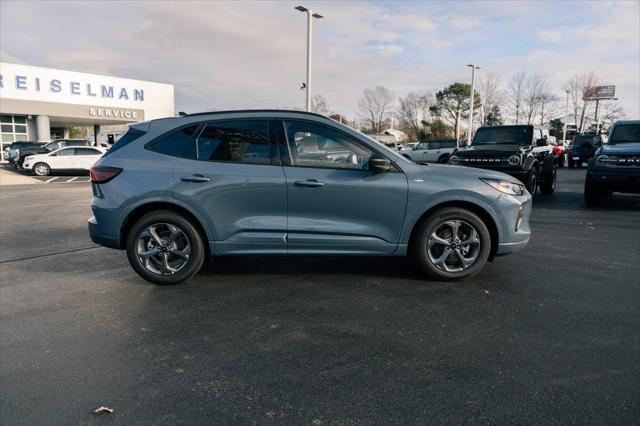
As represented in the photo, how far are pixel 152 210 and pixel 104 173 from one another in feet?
1.96

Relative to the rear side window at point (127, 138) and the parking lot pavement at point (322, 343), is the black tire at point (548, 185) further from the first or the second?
the rear side window at point (127, 138)

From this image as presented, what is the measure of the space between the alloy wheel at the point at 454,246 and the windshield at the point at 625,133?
858cm

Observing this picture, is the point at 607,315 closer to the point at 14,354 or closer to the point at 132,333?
the point at 132,333

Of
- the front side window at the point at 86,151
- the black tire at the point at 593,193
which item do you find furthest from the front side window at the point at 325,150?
the front side window at the point at 86,151

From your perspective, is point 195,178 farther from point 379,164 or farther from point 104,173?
point 379,164

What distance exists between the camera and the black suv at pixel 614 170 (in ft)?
31.4

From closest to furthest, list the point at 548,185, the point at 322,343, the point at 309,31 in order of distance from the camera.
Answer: the point at 322,343, the point at 548,185, the point at 309,31

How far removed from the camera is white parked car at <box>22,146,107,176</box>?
22562mm

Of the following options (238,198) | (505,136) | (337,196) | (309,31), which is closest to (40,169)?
(309,31)

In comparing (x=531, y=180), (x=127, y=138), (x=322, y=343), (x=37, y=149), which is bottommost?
(x=322, y=343)

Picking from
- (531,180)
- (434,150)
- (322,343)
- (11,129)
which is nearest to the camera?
(322,343)

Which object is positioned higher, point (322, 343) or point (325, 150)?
point (325, 150)

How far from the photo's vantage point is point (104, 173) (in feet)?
15.2

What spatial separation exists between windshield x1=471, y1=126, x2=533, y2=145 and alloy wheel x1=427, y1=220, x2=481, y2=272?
27.0 ft
